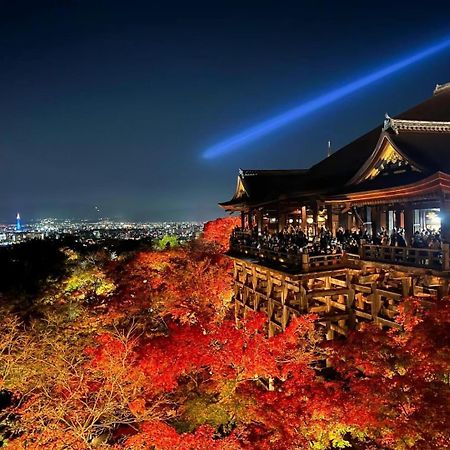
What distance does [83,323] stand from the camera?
2133cm

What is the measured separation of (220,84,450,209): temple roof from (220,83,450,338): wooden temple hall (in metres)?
0.06

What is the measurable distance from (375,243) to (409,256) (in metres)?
2.80

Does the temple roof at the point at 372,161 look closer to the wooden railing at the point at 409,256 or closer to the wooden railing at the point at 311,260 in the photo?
the wooden railing at the point at 409,256

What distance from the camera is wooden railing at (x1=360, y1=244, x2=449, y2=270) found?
38.9ft

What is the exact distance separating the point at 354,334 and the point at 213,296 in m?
13.6

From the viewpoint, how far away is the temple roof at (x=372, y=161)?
14.7 m

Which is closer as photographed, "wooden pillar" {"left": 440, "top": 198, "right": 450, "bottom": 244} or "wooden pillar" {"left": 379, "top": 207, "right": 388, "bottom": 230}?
"wooden pillar" {"left": 440, "top": 198, "right": 450, "bottom": 244}

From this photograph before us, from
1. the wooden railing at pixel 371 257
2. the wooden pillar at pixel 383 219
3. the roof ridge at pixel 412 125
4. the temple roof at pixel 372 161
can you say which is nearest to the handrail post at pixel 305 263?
the wooden railing at pixel 371 257

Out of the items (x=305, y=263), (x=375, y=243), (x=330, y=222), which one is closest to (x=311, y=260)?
(x=305, y=263)

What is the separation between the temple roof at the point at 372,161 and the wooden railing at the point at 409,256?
235cm

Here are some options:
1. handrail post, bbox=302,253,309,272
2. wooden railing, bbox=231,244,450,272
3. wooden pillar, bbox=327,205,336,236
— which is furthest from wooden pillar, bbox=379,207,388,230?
handrail post, bbox=302,253,309,272

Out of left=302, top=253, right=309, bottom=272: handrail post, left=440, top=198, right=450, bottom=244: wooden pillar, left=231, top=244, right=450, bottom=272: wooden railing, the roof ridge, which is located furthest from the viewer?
left=302, top=253, right=309, bottom=272: handrail post

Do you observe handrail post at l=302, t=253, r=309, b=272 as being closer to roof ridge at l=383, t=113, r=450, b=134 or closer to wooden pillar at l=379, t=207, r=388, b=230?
roof ridge at l=383, t=113, r=450, b=134

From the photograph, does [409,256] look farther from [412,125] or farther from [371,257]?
[412,125]
